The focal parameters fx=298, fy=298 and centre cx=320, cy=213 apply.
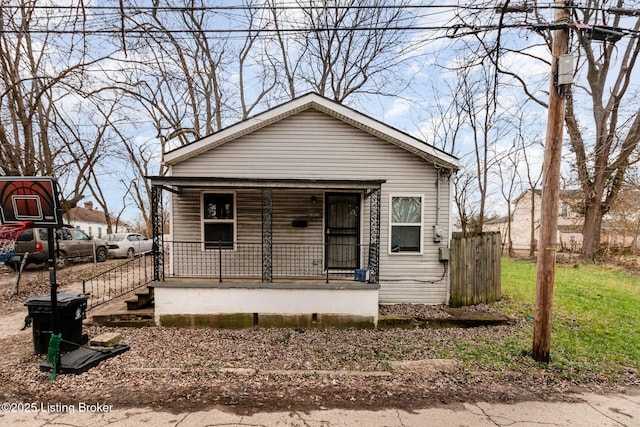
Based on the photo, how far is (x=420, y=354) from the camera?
4828mm

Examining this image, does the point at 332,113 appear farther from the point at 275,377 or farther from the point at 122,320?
the point at 122,320

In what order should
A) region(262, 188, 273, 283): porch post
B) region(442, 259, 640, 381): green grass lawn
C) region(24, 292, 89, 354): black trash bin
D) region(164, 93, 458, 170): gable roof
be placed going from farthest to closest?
1. region(164, 93, 458, 170): gable roof
2. region(262, 188, 273, 283): porch post
3. region(24, 292, 89, 354): black trash bin
4. region(442, 259, 640, 381): green grass lawn

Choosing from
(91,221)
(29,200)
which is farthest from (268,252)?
(91,221)

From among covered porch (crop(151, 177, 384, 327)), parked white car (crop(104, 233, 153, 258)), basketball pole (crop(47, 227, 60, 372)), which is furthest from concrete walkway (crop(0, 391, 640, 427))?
parked white car (crop(104, 233, 153, 258))

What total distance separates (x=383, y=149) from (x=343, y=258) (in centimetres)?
290

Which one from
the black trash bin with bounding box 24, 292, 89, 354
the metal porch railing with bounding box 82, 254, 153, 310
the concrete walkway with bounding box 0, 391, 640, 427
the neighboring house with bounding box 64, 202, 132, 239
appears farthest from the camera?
the neighboring house with bounding box 64, 202, 132, 239

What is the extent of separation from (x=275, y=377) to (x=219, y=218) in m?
4.37

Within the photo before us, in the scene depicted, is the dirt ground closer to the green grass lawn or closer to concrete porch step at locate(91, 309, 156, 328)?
the green grass lawn

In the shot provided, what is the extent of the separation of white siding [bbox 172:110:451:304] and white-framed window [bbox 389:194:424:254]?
13 cm

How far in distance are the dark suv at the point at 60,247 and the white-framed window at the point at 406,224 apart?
8.59 meters

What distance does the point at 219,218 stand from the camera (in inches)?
289

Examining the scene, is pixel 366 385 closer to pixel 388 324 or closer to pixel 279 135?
pixel 388 324

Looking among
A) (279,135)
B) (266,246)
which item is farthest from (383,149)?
(266,246)

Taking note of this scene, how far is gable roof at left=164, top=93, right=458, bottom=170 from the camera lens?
23.1 ft
